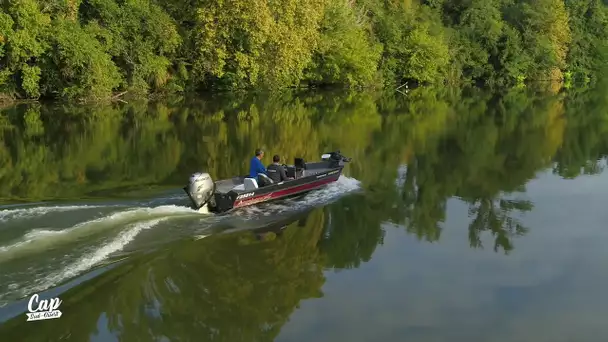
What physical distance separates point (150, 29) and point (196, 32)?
3358mm

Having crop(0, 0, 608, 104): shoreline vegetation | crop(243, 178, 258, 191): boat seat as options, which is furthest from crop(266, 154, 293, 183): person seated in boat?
crop(0, 0, 608, 104): shoreline vegetation

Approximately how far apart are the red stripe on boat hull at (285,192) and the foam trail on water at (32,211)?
10.6ft

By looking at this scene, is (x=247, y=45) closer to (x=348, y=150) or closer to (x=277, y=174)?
(x=348, y=150)

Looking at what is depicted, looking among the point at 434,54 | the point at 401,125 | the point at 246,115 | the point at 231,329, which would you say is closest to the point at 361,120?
the point at 401,125

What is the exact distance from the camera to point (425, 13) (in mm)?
67000

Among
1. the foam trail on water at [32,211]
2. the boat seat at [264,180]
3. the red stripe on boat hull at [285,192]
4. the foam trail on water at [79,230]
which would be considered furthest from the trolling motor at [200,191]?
the foam trail on water at [32,211]

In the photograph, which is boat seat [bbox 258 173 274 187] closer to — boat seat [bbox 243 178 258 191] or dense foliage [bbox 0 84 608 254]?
boat seat [bbox 243 178 258 191]

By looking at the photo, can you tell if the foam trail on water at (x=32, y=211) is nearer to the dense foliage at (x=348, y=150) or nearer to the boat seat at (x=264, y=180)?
the dense foliage at (x=348, y=150)

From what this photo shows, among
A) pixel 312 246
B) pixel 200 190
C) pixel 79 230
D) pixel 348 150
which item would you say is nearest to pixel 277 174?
pixel 200 190

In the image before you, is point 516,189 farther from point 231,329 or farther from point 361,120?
point 361,120

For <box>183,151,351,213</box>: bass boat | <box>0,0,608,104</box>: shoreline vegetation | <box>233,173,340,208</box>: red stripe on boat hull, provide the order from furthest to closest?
<box>0,0,608,104</box>: shoreline vegetation
<box>233,173,340,208</box>: red stripe on boat hull
<box>183,151,351,213</box>: bass boat

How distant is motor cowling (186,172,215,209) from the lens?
44.8 feet

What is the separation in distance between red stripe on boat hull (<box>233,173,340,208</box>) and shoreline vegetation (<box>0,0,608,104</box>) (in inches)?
1023

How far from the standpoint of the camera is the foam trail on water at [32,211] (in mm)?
12766
